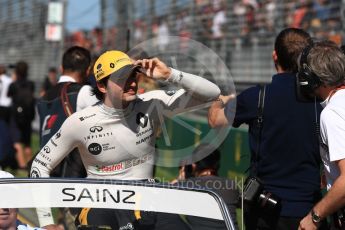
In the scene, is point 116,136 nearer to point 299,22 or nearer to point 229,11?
point 299,22

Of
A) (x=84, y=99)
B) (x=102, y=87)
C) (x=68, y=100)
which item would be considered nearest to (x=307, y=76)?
(x=102, y=87)

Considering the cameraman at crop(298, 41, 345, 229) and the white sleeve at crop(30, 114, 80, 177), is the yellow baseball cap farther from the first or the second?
the cameraman at crop(298, 41, 345, 229)

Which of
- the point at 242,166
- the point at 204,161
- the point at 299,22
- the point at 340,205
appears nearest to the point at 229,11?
the point at 299,22

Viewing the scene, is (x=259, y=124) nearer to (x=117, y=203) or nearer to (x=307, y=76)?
(x=307, y=76)

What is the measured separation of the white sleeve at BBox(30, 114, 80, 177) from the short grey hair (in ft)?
5.27

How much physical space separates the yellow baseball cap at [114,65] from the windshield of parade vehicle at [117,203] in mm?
1055

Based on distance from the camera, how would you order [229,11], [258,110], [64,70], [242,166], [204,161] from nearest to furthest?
1. [258,110]
2. [204,161]
3. [64,70]
4. [242,166]
5. [229,11]

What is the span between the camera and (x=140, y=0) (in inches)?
671

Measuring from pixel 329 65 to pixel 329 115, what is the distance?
0.29 metres

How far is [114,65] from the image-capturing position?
5121mm

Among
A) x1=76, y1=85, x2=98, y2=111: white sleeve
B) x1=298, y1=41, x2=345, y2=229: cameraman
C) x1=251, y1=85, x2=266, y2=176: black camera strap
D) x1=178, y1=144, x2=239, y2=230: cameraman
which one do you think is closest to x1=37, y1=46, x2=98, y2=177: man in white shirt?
x1=76, y1=85, x2=98, y2=111: white sleeve

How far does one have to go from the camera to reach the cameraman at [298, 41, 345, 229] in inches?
168

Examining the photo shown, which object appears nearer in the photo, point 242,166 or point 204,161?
point 204,161

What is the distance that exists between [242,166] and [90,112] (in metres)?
5.83
